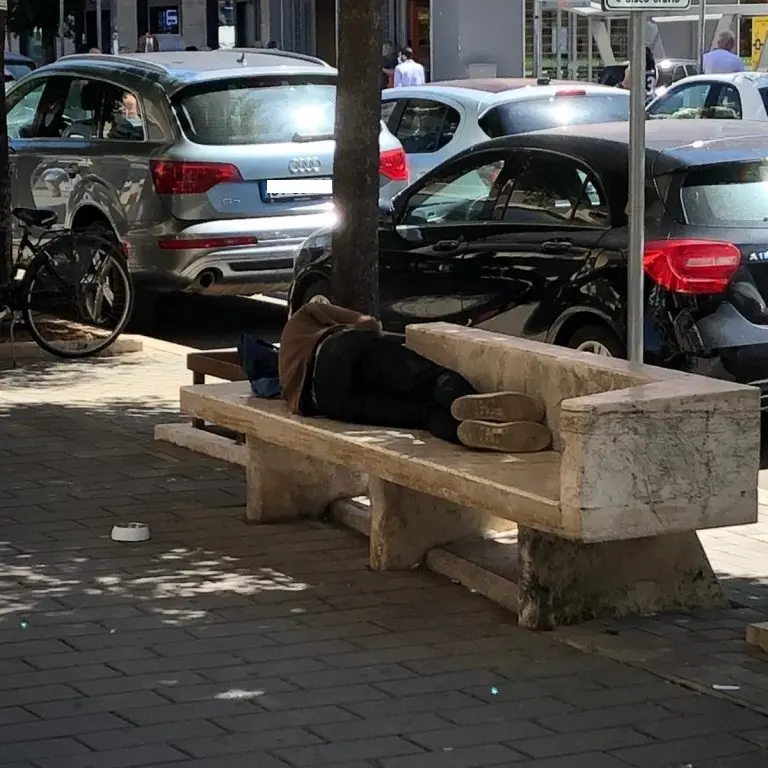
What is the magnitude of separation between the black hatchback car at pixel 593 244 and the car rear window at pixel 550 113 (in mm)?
4891

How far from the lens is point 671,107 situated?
842 inches

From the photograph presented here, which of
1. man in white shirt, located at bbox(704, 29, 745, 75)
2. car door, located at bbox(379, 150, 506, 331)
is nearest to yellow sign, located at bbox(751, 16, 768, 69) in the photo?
man in white shirt, located at bbox(704, 29, 745, 75)

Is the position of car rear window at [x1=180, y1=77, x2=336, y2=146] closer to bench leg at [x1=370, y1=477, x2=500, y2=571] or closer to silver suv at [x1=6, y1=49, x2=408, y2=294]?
silver suv at [x1=6, y1=49, x2=408, y2=294]

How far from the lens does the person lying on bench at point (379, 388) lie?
22.4ft

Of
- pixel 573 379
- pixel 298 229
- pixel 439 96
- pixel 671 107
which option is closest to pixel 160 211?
pixel 298 229

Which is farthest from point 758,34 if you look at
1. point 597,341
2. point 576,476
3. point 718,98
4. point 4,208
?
point 576,476

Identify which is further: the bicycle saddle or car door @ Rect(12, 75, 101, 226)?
car door @ Rect(12, 75, 101, 226)

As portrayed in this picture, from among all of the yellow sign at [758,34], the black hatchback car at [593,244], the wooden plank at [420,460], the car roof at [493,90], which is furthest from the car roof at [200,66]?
the yellow sign at [758,34]

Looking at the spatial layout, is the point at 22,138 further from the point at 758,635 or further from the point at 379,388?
the point at 758,635

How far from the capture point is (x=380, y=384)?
7.33m

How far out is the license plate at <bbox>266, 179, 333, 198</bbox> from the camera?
1282cm

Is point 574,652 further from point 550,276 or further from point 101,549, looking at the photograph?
point 550,276

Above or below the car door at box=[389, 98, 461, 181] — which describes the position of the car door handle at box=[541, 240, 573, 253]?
below

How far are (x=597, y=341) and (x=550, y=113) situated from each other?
690cm
